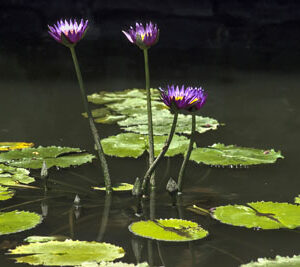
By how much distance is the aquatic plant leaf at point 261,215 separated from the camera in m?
1.85

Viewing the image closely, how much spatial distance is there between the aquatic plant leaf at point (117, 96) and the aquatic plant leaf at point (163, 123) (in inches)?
14.7

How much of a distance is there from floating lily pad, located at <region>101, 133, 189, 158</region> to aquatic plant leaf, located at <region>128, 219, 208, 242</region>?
708 millimetres

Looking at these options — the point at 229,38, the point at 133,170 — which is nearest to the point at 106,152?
the point at 133,170

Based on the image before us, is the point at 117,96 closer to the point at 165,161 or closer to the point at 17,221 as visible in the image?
the point at 165,161

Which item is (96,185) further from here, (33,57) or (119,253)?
(33,57)

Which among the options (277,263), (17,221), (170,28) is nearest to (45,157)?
(17,221)

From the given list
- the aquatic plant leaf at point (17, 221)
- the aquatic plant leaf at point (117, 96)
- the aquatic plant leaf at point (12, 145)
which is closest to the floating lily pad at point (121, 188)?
the aquatic plant leaf at point (17, 221)

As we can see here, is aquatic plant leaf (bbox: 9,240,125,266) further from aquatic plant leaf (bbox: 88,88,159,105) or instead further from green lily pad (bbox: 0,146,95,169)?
aquatic plant leaf (bbox: 88,88,159,105)

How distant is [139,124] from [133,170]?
0.60 meters

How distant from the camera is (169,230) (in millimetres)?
1797

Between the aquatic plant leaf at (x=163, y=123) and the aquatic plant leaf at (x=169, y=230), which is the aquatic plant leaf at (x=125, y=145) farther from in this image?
the aquatic plant leaf at (x=169, y=230)

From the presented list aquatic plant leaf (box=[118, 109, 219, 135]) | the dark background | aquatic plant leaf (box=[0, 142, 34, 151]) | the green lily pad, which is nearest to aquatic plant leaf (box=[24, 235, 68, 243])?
the green lily pad

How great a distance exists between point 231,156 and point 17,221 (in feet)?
3.04

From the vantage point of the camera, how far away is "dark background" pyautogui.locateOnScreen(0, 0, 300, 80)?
529cm
